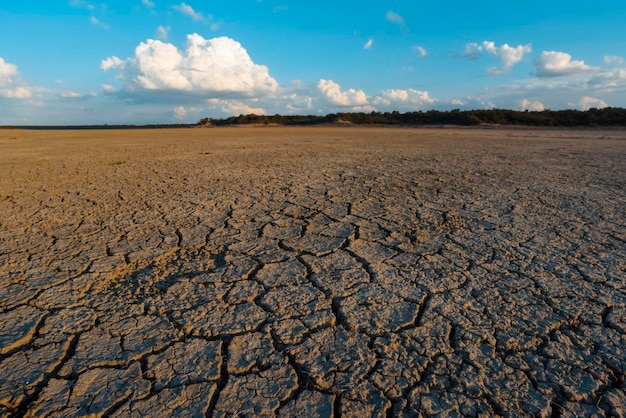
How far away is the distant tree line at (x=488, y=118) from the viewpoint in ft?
63.7

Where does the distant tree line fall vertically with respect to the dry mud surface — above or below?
above

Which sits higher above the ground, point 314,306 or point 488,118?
point 488,118

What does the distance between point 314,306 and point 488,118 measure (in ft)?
79.4

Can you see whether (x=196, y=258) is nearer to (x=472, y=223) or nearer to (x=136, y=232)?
(x=136, y=232)

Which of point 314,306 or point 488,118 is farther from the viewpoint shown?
point 488,118

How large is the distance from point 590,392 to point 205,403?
1.31 meters

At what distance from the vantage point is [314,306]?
1760mm

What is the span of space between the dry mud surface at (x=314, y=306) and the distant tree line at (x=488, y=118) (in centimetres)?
1998

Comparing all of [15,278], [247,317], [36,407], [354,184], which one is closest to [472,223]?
[354,184]

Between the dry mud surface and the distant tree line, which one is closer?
the dry mud surface

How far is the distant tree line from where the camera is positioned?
19422 mm

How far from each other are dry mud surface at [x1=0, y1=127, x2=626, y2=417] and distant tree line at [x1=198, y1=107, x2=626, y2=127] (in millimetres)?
19984

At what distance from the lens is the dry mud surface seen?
1.23 metres

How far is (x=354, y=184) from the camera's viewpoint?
4445 mm
